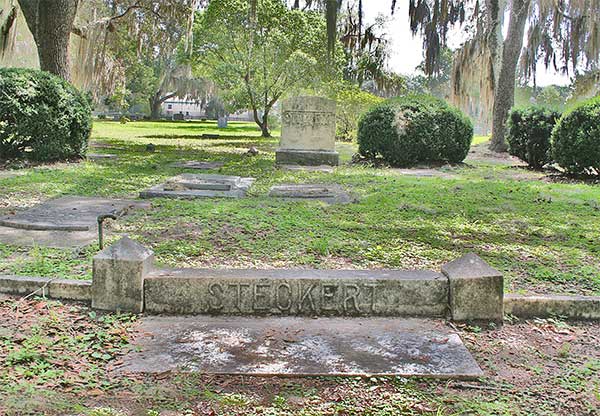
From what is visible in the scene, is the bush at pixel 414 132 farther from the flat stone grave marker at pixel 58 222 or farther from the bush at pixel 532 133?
the flat stone grave marker at pixel 58 222

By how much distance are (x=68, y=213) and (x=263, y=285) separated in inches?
146

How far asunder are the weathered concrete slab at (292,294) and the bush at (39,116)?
7.79 meters

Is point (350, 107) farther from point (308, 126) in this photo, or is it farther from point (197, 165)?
point (197, 165)

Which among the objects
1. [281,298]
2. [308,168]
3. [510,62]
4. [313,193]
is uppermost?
[510,62]

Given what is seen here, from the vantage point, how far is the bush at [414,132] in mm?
13102

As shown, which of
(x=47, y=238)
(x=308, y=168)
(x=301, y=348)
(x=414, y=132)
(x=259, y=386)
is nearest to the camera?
(x=259, y=386)

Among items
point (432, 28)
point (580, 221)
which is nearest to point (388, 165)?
point (432, 28)

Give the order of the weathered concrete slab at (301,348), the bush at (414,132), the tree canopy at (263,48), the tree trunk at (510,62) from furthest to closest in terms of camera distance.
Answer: the tree canopy at (263,48) < the tree trunk at (510,62) < the bush at (414,132) < the weathered concrete slab at (301,348)

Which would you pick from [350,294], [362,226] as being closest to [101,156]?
[362,226]

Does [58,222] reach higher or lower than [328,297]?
higher

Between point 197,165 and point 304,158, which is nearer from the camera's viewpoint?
point 197,165

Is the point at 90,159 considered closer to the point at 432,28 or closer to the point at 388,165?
the point at 388,165

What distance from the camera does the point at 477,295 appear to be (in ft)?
12.6

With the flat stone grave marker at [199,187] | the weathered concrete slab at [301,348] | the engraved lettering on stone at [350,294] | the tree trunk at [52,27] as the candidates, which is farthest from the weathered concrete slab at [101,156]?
the engraved lettering on stone at [350,294]
